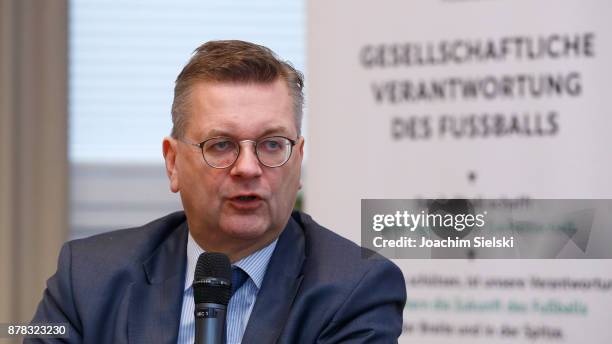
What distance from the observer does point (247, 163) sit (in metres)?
1.76

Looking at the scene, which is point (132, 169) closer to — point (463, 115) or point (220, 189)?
point (463, 115)

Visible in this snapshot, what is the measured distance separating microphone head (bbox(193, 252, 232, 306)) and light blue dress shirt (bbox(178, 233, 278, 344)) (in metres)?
0.41

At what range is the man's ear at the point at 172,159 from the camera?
200 centimetres

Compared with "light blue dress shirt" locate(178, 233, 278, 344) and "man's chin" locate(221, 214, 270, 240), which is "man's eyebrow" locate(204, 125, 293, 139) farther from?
"light blue dress shirt" locate(178, 233, 278, 344)

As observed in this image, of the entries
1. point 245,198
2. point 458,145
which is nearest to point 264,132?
point 245,198

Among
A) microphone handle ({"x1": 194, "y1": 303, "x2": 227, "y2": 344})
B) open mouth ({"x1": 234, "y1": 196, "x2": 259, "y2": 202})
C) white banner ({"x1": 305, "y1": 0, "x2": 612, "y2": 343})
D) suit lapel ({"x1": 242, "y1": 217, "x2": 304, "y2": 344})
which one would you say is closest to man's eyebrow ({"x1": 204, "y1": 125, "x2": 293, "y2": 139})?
open mouth ({"x1": 234, "y1": 196, "x2": 259, "y2": 202})

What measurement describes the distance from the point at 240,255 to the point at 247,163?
0.96ft

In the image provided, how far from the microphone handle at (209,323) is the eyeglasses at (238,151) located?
19.9 inches

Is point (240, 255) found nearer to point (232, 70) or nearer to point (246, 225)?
point (246, 225)

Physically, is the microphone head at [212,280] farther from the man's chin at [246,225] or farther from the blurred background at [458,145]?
the blurred background at [458,145]

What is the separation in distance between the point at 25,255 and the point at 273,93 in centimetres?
257

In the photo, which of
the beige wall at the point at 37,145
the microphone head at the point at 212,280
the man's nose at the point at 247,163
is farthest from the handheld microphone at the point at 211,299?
the beige wall at the point at 37,145

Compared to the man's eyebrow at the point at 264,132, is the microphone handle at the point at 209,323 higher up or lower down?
lower down

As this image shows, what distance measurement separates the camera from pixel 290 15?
4.10m
